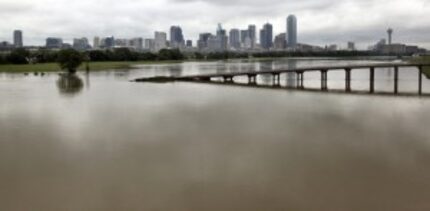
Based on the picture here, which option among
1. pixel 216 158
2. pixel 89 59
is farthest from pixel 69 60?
pixel 216 158

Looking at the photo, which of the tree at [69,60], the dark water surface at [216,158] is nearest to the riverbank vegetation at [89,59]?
the tree at [69,60]

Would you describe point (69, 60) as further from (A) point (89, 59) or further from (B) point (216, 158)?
(B) point (216, 158)

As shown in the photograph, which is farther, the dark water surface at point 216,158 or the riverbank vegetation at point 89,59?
the riverbank vegetation at point 89,59

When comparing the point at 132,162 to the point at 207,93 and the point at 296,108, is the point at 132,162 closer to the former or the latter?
the point at 296,108

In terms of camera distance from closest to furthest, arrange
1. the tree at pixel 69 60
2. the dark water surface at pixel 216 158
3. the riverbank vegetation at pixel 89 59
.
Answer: the dark water surface at pixel 216 158
the tree at pixel 69 60
the riverbank vegetation at pixel 89 59

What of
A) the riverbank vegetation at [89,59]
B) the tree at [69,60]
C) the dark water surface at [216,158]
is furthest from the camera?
the riverbank vegetation at [89,59]

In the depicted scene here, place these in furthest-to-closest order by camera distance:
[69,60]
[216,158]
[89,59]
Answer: [89,59]
[69,60]
[216,158]

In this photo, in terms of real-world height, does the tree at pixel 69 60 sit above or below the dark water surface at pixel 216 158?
above

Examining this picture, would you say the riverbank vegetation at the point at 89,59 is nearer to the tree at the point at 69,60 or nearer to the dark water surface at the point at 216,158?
the tree at the point at 69,60

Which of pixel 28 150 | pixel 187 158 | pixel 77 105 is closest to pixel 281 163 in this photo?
pixel 187 158
